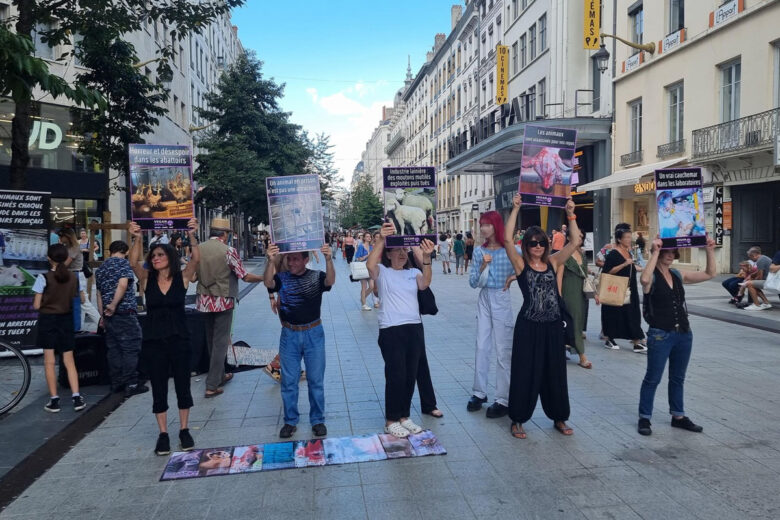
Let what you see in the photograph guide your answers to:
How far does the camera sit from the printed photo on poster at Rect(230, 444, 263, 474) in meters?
4.64

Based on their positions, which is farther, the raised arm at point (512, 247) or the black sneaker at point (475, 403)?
the black sneaker at point (475, 403)

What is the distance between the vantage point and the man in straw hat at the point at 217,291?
6.82m

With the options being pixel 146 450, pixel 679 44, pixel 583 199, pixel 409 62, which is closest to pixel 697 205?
pixel 146 450

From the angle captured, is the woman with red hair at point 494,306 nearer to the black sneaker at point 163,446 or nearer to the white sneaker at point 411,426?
the white sneaker at point 411,426

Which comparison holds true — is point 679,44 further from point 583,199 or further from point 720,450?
point 720,450

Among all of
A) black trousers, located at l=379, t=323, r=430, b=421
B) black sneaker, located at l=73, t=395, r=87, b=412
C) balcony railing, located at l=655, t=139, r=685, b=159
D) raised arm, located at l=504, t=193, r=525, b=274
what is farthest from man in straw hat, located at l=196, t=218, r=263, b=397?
balcony railing, located at l=655, t=139, r=685, b=159

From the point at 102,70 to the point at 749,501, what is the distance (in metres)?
10.2

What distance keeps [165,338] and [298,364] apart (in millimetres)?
1122

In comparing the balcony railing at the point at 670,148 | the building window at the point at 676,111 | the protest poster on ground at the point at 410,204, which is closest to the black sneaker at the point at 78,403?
the protest poster on ground at the point at 410,204

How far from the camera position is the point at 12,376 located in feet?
23.0

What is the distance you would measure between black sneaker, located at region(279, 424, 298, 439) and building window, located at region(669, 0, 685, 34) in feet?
72.2

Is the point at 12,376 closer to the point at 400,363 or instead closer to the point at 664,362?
the point at 400,363

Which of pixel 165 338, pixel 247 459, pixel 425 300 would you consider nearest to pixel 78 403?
pixel 165 338

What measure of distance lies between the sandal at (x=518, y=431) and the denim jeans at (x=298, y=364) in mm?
1662
